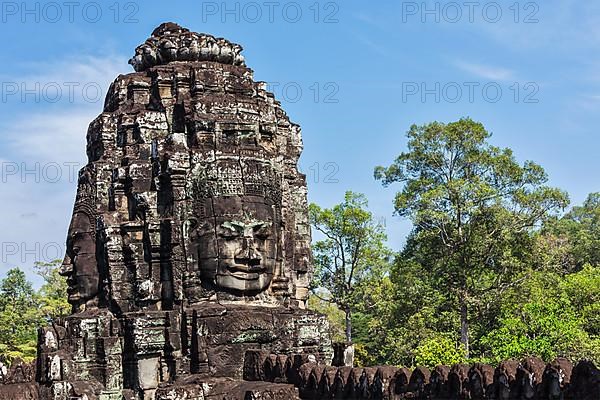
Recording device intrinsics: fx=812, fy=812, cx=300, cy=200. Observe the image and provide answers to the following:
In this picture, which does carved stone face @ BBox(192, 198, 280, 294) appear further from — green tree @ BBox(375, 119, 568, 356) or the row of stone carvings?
green tree @ BBox(375, 119, 568, 356)

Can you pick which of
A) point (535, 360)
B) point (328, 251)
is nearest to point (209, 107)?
point (535, 360)

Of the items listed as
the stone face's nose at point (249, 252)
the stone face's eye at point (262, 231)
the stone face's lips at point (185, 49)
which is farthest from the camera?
the stone face's lips at point (185, 49)

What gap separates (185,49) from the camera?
14.7m

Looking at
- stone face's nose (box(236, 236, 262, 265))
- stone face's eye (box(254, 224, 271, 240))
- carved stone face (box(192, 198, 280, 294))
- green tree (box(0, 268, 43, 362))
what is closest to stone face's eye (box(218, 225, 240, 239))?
carved stone face (box(192, 198, 280, 294))

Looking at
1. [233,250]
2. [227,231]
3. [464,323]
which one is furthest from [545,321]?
→ [227,231]

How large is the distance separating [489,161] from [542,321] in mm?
6325

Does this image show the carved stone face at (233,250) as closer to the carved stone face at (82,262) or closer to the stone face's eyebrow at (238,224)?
the stone face's eyebrow at (238,224)

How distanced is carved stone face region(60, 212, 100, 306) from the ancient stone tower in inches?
0.8

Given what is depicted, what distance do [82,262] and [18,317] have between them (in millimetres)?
20918

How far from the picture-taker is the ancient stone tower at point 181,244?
12516mm

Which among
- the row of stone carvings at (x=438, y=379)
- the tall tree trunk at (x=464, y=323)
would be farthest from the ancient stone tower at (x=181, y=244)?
the tall tree trunk at (x=464, y=323)

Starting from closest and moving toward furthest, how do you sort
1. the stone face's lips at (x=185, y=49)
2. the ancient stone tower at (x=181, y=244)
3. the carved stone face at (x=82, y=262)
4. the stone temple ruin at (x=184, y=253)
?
1. the stone temple ruin at (x=184, y=253)
2. the ancient stone tower at (x=181, y=244)
3. the carved stone face at (x=82, y=262)
4. the stone face's lips at (x=185, y=49)

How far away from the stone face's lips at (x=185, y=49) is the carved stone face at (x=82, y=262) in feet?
10.4

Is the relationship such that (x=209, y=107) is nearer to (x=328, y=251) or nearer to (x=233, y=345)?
(x=233, y=345)
